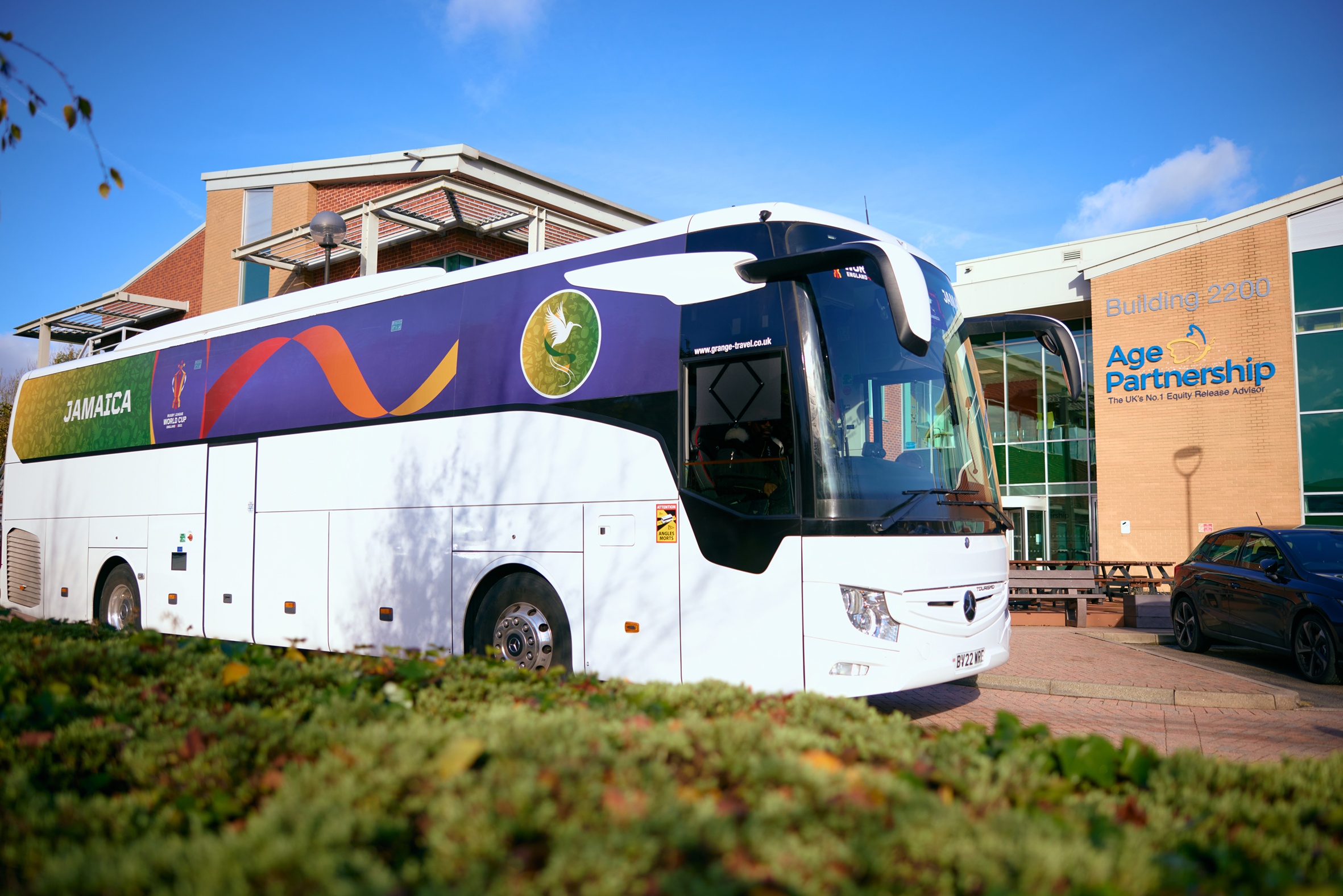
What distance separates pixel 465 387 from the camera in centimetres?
820

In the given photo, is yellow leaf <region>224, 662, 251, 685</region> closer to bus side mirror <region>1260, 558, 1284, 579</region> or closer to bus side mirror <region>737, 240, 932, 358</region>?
bus side mirror <region>737, 240, 932, 358</region>

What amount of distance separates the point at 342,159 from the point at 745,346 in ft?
58.7

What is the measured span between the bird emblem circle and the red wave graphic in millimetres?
946

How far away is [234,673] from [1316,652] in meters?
10.5

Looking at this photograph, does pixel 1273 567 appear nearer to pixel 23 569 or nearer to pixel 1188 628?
pixel 1188 628

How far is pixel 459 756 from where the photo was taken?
7.85 ft

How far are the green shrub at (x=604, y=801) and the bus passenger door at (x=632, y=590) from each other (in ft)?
9.72

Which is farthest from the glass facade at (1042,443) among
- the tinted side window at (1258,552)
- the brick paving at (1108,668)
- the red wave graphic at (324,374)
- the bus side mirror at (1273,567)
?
the red wave graphic at (324,374)

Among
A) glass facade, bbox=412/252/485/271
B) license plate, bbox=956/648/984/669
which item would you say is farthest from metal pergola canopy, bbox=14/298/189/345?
license plate, bbox=956/648/984/669

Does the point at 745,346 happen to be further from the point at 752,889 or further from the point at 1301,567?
the point at 1301,567

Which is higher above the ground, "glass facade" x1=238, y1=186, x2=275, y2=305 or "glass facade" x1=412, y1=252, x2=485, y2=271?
"glass facade" x1=238, y1=186, x2=275, y2=305

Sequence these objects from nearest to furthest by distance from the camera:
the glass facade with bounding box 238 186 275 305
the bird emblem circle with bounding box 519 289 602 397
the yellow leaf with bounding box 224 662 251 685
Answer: the yellow leaf with bounding box 224 662 251 685
the bird emblem circle with bounding box 519 289 602 397
the glass facade with bounding box 238 186 275 305

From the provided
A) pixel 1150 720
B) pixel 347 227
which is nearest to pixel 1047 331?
pixel 1150 720

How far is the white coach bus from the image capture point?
6.18 meters
